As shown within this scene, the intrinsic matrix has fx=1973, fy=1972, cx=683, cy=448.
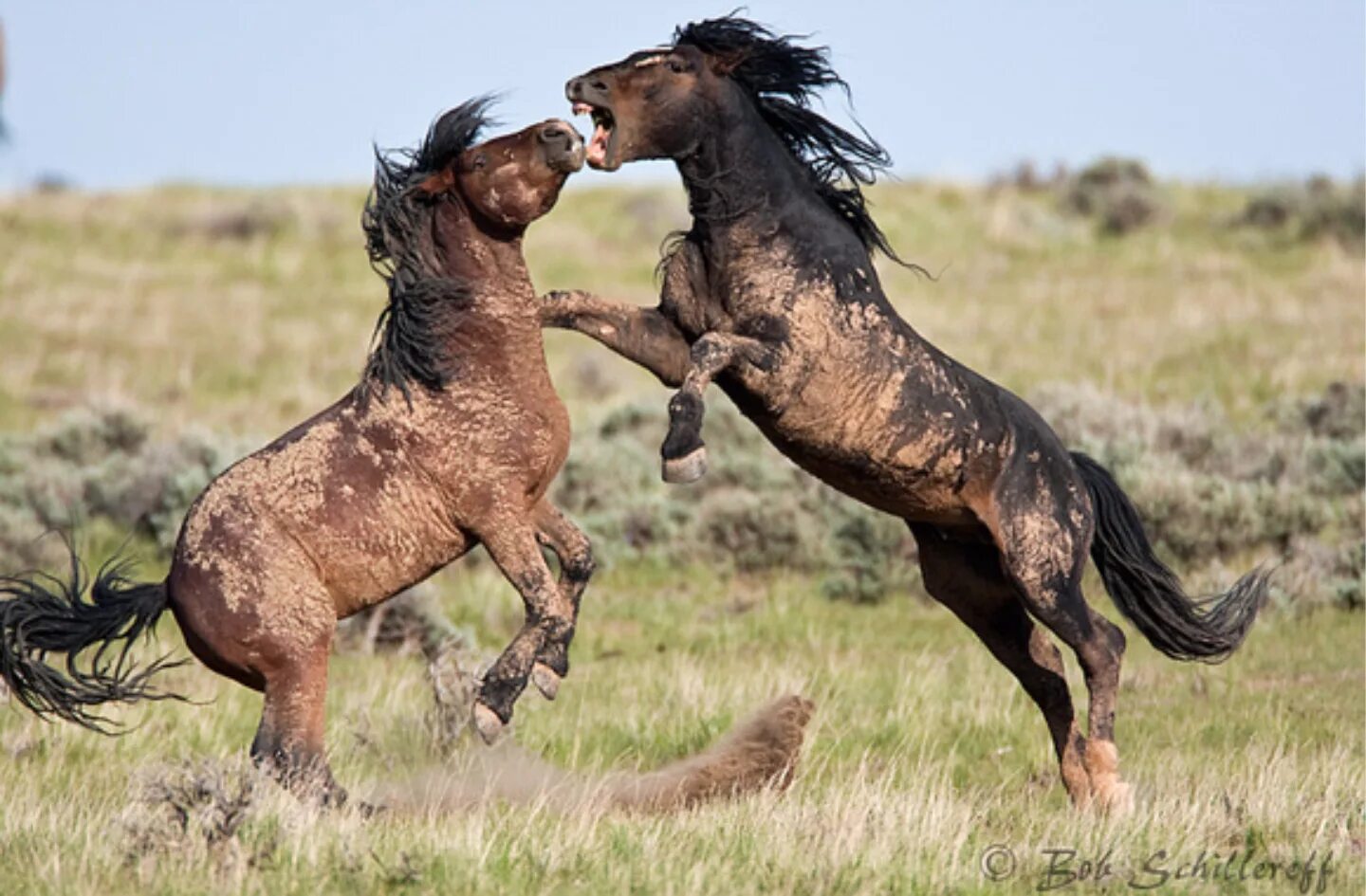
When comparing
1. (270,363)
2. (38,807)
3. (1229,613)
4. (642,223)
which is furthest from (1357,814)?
(642,223)

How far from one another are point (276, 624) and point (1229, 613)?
4292mm

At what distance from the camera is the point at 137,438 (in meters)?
19.0

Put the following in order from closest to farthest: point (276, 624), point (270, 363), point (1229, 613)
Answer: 1. point (276, 624)
2. point (1229, 613)
3. point (270, 363)

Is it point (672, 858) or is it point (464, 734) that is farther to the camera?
point (464, 734)

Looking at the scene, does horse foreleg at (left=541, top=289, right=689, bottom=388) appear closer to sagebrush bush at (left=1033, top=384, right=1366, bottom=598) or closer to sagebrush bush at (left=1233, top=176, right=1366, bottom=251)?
sagebrush bush at (left=1033, top=384, right=1366, bottom=598)

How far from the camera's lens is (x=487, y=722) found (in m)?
6.66

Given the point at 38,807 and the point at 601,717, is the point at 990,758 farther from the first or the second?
the point at 38,807

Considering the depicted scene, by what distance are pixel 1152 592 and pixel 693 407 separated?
8.68 ft

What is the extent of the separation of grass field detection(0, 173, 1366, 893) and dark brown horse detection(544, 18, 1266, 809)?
508mm

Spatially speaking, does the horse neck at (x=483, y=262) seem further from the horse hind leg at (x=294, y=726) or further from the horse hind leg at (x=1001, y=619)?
the horse hind leg at (x=1001, y=619)

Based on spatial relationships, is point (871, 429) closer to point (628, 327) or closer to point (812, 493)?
point (628, 327)

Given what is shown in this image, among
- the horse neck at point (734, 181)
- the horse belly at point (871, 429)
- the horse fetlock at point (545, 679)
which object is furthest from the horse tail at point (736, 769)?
the horse neck at point (734, 181)

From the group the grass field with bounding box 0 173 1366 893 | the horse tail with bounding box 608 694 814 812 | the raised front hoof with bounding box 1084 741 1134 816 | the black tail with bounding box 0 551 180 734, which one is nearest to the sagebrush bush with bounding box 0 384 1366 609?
the grass field with bounding box 0 173 1366 893

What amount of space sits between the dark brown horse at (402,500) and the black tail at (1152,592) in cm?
251
